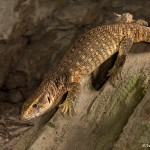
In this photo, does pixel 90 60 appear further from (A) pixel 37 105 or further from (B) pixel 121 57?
(A) pixel 37 105

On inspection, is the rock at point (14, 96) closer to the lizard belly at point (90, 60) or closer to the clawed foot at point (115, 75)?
the lizard belly at point (90, 60)

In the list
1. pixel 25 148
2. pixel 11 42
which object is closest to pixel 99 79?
pixel 25 148

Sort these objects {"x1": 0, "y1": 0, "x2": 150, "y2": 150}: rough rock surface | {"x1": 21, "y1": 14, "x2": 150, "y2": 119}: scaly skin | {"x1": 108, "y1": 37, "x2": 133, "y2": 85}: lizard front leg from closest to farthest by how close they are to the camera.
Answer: {"x1": 108, "y1": 37, "x2": 133, "y2": 85}: lizard front leg < {"x1": 21, "y1": 14, "x2": 150, "y2": 119}: scaly skin < {"x1": 0, "y1": 0, "x2": 150, "y2": 150}: rough rock surface

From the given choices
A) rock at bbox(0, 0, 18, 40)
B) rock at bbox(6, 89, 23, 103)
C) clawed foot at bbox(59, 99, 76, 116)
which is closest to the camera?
clawed foot at bbox(59, 99, 76, 116)

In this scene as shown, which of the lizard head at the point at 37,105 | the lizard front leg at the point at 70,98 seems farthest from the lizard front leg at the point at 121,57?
the lizard head at the point at 37,105

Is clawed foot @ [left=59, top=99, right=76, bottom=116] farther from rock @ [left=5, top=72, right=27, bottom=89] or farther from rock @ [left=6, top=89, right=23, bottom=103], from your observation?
rock @ [left=6, top=89, right=23, bottom=103]

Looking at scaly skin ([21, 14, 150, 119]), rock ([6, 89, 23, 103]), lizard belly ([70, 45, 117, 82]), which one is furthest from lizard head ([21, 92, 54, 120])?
rock ([6, 89, 23, 103])

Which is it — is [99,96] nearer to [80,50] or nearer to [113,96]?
[113,96]
